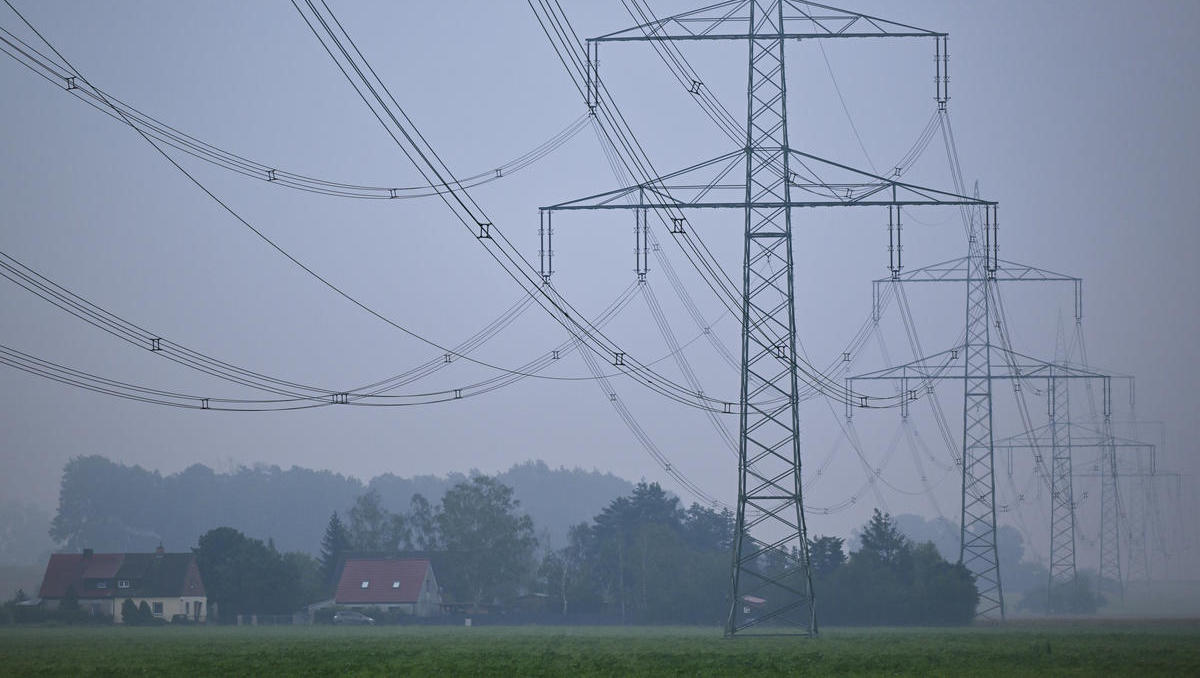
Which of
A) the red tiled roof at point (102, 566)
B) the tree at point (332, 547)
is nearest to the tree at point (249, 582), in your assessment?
the red tiled roof at point (102, 566)

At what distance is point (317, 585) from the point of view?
141 metres

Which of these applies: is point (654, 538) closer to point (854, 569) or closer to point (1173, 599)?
point (854, 569)

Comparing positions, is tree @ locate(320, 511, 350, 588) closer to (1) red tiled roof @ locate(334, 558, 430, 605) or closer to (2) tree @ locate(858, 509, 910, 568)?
(1) red tiled roof @ locate(334, 558, 430, 605)

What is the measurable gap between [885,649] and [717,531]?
109m

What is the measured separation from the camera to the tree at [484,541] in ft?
486

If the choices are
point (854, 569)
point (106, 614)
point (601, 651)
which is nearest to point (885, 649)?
point (601, 651)

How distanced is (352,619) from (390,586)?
A: 1424cm

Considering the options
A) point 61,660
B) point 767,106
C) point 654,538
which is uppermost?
point 767,106

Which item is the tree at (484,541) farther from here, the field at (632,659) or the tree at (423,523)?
the field at (632,659)

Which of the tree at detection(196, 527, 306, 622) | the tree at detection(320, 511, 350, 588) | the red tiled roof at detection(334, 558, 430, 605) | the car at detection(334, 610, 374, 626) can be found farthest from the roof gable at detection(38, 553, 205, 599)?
the tree at detection(320, 511, 350, 588)

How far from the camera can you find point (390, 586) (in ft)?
435

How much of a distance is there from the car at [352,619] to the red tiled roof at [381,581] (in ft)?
24.3

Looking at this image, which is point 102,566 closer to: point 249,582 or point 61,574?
point 61,574

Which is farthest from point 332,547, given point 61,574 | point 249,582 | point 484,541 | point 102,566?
point 249,582
